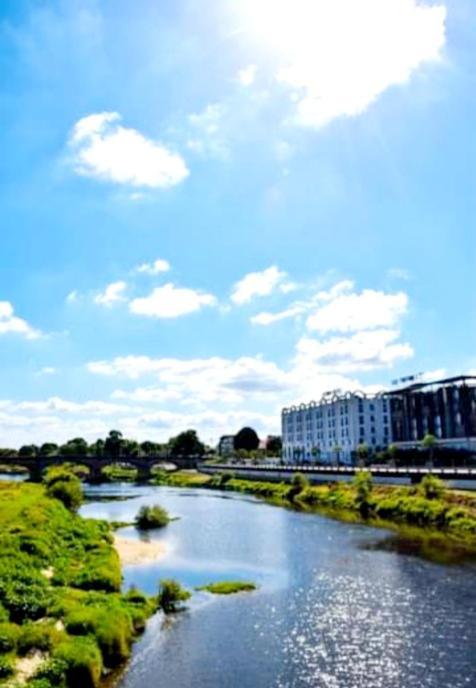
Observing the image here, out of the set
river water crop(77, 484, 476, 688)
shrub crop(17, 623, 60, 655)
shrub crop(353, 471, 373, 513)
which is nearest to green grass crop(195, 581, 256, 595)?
river water crop(77, 484, 476, 688)

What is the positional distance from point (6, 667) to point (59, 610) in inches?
279

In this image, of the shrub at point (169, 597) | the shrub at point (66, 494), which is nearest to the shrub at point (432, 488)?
the shrub at point (66, 494)

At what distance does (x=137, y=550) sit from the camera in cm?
5400

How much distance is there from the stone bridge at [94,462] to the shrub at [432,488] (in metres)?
101

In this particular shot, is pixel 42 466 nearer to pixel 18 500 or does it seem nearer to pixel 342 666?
pixel 18 500

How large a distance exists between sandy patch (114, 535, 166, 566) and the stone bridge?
94.2 meters

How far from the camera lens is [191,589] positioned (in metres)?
40.1

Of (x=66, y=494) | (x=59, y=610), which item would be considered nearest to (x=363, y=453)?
(x=66, y=494)

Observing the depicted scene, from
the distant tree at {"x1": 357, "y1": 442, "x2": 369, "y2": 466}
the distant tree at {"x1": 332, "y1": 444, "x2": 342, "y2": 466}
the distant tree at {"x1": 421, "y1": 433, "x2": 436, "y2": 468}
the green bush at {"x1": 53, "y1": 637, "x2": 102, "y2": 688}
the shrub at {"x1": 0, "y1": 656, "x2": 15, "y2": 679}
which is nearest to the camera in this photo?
the shrub at {"x1": 0, "y1": 656, "x2": 15, "y2": 679}

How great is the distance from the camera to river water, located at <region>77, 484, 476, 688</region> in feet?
84.9

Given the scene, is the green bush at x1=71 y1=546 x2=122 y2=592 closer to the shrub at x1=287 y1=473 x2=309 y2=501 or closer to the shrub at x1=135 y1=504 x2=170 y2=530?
the shrub at x1=135 y1=504 x2=170 y2=530

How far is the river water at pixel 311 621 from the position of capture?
1019 inches

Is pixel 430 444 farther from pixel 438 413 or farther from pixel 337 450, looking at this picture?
pixel 337 450

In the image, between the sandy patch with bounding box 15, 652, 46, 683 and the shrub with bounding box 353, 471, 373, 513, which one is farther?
the shrub with bounding box 353, 471, 373, 513
